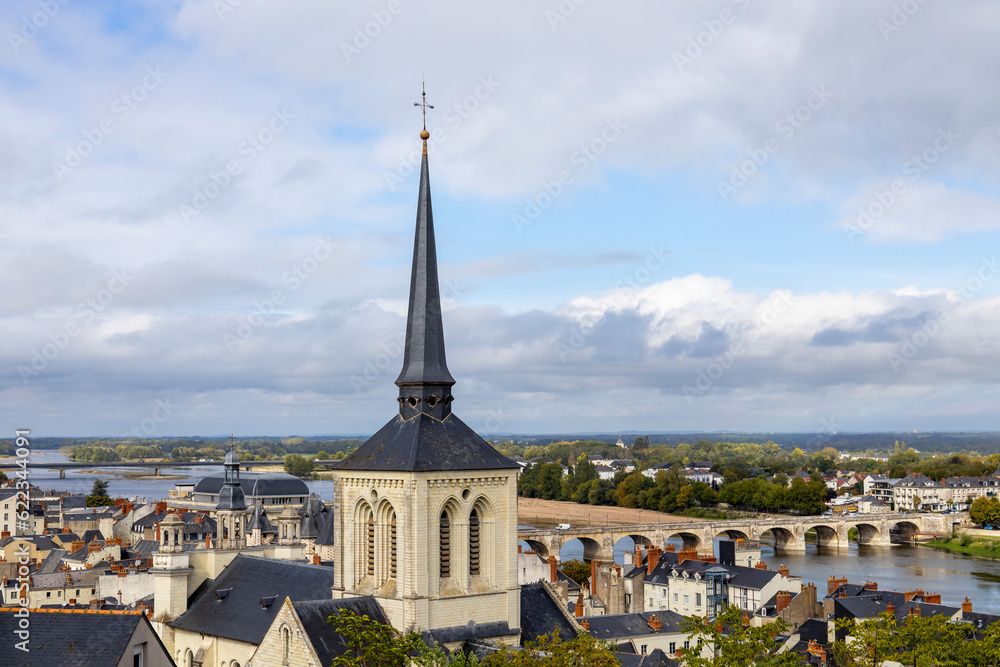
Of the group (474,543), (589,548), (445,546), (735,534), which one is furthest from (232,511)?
(735,534)

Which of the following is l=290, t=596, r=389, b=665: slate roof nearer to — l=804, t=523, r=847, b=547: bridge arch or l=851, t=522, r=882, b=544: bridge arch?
l=804, t=523, r=847, b=547: bridge arch

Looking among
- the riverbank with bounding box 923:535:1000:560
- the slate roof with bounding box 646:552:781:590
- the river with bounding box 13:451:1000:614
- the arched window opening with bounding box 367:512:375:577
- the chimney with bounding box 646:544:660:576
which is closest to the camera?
the arched window opening with bounding box 367:512:375:577

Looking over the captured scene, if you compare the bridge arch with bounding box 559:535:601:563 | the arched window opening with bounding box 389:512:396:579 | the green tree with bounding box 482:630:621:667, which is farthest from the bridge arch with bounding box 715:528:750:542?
the green tree with bounding box 482:630:621:667

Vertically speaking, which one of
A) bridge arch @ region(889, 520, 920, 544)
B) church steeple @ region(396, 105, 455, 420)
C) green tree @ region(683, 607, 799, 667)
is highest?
church steeple @ region(396, 105, 455, 420)

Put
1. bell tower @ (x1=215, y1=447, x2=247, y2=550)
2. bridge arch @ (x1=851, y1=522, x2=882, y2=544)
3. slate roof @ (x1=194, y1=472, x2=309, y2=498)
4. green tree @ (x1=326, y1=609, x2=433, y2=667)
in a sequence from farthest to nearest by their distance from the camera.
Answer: slate roof @ (x1=194, y1=472, x2=309, y2=498) < bridge arch @ (x1=851, y1=522, x2=882, y2=544) < bell tower @ (x1=215, y1=447, x2=247, y2=550) < green tree @ (x1=326, y1=609, x2=433, y2=667)

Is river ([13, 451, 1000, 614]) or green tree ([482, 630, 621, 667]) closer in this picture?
green tree ([482, 630, 621, 667])

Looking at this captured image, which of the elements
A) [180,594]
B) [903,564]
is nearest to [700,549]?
[903,564]
